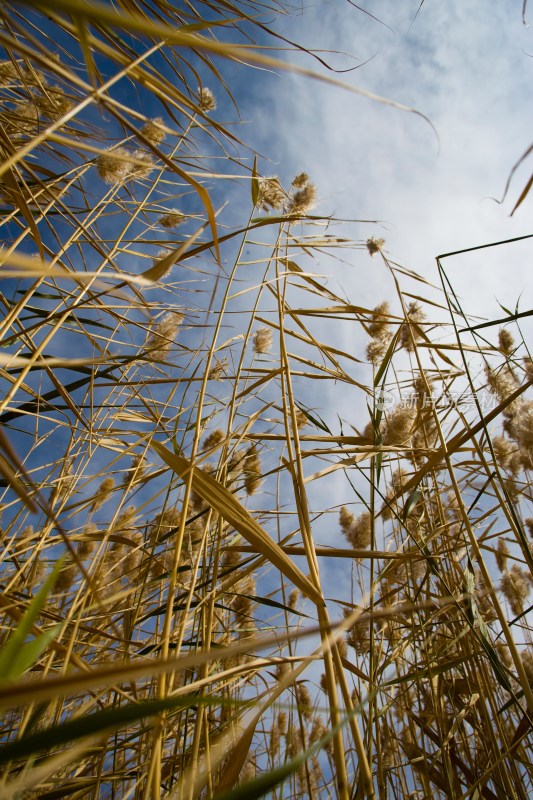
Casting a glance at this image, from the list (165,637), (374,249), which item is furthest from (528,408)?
(165,637)

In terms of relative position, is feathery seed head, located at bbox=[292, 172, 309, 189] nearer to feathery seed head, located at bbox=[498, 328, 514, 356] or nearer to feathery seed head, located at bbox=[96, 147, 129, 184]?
feathery seed head, located at bbox=[96, 147, 129, 184]

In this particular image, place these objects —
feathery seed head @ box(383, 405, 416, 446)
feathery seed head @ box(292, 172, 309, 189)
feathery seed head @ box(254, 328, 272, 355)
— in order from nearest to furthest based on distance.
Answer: feathery seed head @ box(383, 405, 416, 446)
feathery seed head @ box(292, 172, 309, 189)
feathery seed head @ box(254, 328, 272, 355)

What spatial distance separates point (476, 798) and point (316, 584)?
0.52 meters

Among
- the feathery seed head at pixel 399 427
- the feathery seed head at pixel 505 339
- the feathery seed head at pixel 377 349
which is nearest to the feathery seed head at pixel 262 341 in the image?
the feathery seed head at pixel 377 349

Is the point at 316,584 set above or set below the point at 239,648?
above

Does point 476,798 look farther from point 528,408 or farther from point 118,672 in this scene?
point 528,408

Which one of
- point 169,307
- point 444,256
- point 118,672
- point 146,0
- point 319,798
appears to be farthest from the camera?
point 319,798

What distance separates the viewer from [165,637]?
430 mm

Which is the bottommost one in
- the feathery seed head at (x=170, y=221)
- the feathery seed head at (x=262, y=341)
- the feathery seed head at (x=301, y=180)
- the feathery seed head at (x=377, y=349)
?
the feathery seed head at (x=377, y=349)

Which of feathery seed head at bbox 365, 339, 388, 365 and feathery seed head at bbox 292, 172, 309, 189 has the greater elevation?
feathery seed head at bbox 292, 172, 309, 189

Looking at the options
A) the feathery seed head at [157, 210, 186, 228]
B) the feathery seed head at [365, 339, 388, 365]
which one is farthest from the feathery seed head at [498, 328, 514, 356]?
the feathery seed head at [157, 210, 186, 228]

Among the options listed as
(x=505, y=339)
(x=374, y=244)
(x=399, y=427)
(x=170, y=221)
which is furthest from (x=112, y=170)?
(x=505, y=339)

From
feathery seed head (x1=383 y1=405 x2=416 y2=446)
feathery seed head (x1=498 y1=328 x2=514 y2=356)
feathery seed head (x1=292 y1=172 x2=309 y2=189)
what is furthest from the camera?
feathery seed head (x1=498 y1=328 x2=514 y2=356)

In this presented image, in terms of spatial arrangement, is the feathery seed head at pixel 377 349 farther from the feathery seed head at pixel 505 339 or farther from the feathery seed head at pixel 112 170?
the feathery seed head at pixel 112 170
